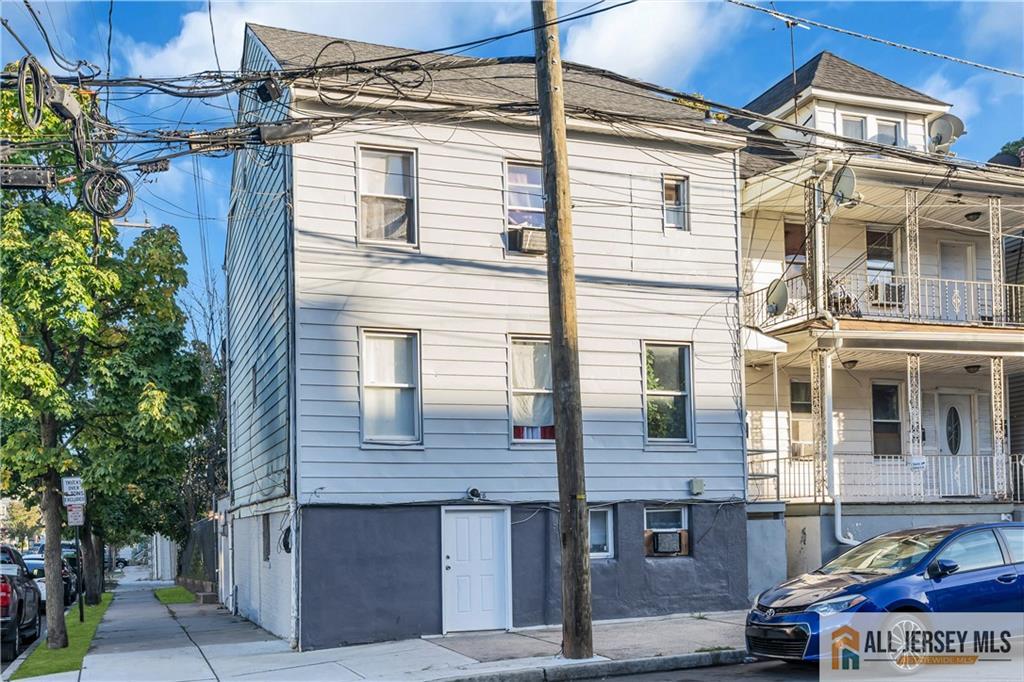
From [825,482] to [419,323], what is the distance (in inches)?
339

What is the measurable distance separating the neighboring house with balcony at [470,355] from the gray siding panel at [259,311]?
0.13m

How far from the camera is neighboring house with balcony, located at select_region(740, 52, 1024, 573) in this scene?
19109 mm

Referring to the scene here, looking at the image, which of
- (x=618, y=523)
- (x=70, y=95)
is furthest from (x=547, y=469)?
(x=70, y=95)

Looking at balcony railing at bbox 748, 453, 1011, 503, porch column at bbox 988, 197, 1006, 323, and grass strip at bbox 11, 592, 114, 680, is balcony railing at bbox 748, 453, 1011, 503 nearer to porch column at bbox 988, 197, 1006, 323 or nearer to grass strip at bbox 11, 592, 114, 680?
porch column at bbox 988, 197, 1006, 323

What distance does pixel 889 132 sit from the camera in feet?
74.7

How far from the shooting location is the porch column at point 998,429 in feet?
67.0

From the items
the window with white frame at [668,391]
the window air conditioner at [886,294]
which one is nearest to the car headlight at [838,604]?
the window with white frame at [668,391]

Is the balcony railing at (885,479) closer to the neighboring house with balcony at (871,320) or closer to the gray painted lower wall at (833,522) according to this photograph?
the neighboring house with balcony at (871,320)

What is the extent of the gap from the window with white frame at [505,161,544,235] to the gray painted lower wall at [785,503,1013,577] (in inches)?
276

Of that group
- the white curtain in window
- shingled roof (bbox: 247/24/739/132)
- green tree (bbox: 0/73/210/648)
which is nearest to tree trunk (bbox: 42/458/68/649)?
green tree (bbox: 0/73/210/648)

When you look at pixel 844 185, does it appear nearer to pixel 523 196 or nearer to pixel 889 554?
pixel 523 196

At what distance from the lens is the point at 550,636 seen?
14875 mm

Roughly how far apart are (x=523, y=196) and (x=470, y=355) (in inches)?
111

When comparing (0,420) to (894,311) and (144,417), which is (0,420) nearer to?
(144,417)
